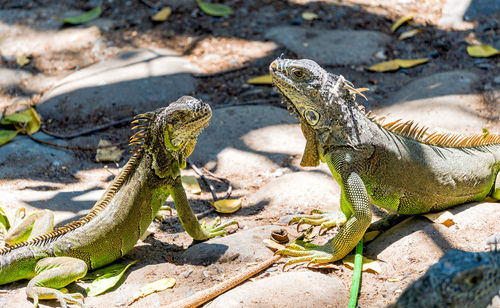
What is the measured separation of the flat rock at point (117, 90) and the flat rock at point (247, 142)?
89 centimetres

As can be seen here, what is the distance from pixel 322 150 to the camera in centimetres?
366

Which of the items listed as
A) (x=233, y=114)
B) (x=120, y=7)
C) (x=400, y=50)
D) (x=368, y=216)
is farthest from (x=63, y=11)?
(x=368, y=216)

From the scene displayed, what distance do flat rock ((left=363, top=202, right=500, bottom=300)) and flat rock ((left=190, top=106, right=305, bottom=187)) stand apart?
1.86 m

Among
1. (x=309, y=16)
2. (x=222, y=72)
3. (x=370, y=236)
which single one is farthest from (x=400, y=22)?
(x=370, y=236)

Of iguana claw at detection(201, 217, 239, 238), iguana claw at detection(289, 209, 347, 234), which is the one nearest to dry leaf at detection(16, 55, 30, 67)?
iguana claw at detection(201, 217, 239, 238)

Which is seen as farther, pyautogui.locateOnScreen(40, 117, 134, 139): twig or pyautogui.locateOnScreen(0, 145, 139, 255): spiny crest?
pyautogui.locateOnScreen(40, 117, 134, 139): twig

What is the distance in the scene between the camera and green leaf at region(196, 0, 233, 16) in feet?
27.5

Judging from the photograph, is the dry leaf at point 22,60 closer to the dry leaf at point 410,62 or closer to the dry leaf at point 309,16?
the dry leaf at point 309,16

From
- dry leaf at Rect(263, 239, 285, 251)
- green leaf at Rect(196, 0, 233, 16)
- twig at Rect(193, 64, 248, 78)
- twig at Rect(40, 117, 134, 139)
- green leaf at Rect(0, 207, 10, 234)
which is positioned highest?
green leaf at Rect(196, 0, 233, 16)

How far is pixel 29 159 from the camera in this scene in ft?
17.9

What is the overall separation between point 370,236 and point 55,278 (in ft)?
7.15

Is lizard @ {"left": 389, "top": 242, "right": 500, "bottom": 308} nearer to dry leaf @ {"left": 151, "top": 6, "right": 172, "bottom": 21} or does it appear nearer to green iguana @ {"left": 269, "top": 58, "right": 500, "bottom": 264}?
green iguana @ {"left": 269, "top": 58, "right": 500, "bottom": 264}

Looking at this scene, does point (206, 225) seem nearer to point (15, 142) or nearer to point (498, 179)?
point (498, 179)

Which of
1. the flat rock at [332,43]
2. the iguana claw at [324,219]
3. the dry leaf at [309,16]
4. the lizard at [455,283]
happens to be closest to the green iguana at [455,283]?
the lizard at [455,283]
